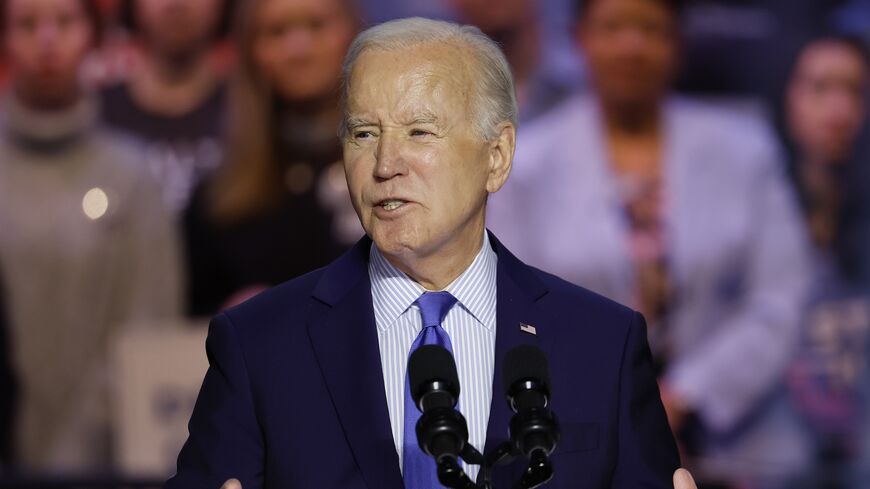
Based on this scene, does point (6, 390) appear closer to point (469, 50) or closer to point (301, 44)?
point (301, 44)

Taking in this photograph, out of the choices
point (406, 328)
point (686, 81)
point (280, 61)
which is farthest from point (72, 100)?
point (406, 328)

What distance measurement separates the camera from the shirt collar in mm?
2002

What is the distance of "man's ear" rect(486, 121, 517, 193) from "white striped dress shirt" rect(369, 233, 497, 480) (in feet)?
0.37

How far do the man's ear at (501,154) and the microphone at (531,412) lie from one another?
46 centimetres

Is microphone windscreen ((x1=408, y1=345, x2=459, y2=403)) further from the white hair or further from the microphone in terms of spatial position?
the white hair

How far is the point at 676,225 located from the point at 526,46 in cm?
90

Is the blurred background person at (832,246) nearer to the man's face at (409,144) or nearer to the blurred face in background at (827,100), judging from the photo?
the blurred face in background at (827,100)

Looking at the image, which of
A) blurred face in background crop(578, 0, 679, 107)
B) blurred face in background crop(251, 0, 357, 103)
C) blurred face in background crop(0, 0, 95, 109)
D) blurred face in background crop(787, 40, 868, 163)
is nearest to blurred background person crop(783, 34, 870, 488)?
blurred face in background crop(787, 40, 868, 163)

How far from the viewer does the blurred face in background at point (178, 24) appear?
4855 mm

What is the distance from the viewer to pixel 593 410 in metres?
1.90

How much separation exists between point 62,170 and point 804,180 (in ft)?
9.41

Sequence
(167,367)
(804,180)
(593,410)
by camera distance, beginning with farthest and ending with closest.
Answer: (804,180), (167,367), (593,410)

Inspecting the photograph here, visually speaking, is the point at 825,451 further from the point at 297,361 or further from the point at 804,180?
the point at 297,361

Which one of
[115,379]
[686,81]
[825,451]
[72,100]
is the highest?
[72,100]
